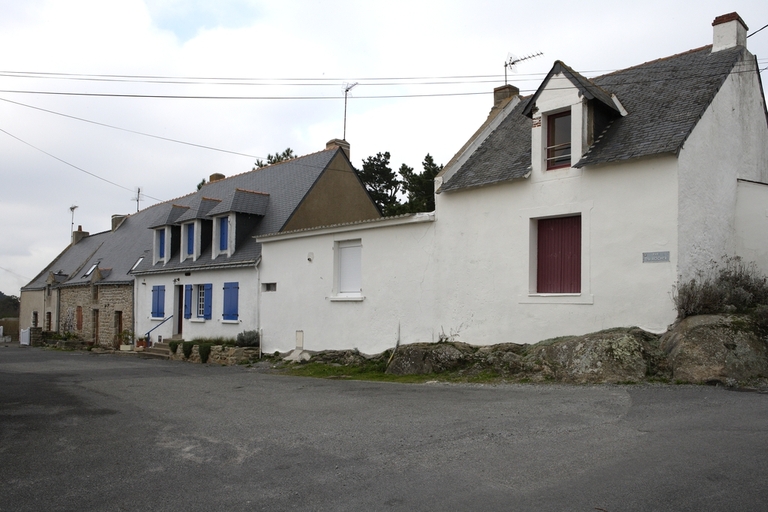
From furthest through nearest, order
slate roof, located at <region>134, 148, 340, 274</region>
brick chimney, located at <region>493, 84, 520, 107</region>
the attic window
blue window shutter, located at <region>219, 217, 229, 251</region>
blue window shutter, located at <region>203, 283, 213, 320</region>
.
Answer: the attic window → blue window shutter, located at <region>219, 217, 229, 251</region> → blue window shutter, located at <region>203, 283, 213, 320</region> → slate roof, located at <region>134, 148, 340, 274</region> → brick chimney, located at <region>493, 84, 520, 107</region>

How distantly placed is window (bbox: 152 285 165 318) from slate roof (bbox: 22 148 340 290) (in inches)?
32.9

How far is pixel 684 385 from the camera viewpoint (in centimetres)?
965

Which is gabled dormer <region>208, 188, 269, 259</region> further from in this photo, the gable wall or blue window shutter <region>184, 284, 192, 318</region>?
blue window shutter <region>184, 284, 192, 318</region>

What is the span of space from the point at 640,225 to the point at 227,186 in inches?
808

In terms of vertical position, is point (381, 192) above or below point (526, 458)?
above

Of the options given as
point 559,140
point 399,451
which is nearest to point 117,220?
point 559,140

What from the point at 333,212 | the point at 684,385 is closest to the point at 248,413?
the point at 684,385

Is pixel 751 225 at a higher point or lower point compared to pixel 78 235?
lower

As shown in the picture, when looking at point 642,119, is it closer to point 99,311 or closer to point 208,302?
point 208,302

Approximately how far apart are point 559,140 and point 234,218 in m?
12.8

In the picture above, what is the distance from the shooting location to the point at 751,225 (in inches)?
514

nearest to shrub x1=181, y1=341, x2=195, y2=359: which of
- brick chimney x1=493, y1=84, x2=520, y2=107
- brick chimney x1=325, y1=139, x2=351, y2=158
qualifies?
brick chimney x1=325, y1=139, x2=351, y2=158

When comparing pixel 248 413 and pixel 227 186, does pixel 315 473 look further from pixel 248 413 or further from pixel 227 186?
→ pixel 227 186

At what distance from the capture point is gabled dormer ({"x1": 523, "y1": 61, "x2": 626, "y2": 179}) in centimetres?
1265
